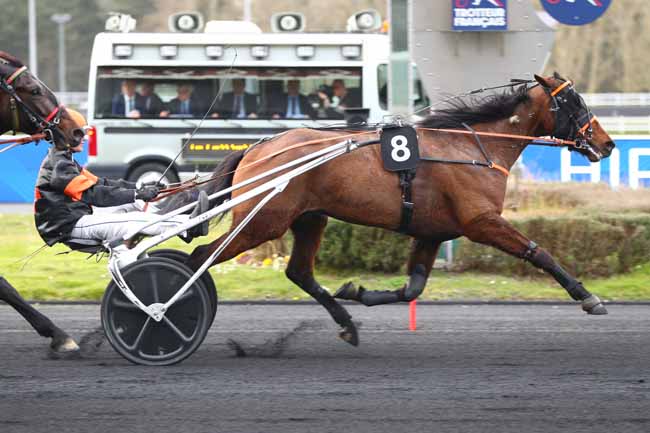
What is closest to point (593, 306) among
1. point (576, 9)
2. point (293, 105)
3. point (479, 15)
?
point (479, 15)

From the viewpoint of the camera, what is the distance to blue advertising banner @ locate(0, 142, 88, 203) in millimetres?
16656

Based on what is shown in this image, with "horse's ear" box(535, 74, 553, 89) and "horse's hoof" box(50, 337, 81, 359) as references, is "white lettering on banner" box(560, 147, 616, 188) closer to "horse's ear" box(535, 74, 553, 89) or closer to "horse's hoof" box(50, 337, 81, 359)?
"horse's ear" box(535, 74, 553, 89)

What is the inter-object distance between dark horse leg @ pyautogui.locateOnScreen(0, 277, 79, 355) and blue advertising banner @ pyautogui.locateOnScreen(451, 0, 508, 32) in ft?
17.5

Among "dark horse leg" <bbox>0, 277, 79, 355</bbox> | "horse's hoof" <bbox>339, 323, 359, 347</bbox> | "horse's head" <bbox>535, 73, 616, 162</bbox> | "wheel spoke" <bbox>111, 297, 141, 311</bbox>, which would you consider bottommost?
"horse's hoof" <bbox>339, 323, 359, 347</bbox>

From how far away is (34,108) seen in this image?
6.52 metres

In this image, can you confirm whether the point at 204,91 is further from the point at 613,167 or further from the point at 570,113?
the point at 570,113

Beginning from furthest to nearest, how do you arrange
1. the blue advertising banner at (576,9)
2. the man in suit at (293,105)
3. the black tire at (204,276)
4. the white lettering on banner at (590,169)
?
the man in suit at (293,105) < the white lettering on banner at (590,169) < the blue advertising banner at (576,9) < the black tire at (204,276)

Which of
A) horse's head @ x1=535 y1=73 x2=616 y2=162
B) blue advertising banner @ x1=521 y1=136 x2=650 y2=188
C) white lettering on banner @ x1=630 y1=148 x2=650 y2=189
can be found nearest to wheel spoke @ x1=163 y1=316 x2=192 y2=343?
horse's head @ x1=535 y1=73 x2=616 y2=162

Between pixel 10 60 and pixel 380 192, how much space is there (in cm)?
241

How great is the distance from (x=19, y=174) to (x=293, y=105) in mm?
4384

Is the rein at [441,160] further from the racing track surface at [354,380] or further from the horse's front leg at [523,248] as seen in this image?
the racing track surface at [354,380]

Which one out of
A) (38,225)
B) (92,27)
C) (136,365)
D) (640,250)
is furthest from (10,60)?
(92,27)

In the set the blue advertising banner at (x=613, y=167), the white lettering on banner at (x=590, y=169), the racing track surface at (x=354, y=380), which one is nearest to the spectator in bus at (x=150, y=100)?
the blue advertising banner at (x=613, y=167)

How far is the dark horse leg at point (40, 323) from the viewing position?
6.82 meters
